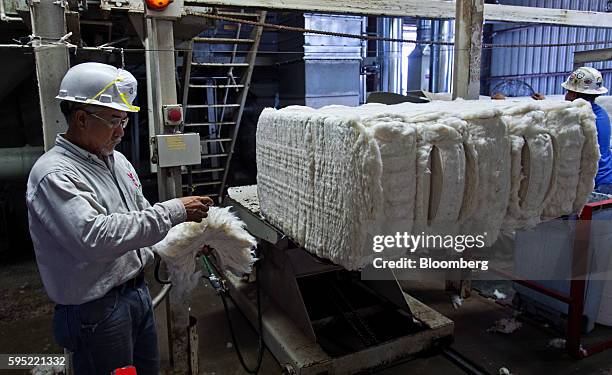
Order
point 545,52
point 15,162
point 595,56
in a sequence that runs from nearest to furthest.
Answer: point 15,162 < point 595,56 < point 545,52

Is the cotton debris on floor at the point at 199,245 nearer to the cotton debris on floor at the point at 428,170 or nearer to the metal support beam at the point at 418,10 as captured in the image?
the cotton debris on floor at the point at 428,170

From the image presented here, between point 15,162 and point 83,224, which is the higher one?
point 83,224

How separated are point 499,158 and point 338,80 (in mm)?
4676

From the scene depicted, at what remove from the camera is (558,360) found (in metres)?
2.79

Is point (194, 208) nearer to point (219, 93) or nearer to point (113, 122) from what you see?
point (113, 122)

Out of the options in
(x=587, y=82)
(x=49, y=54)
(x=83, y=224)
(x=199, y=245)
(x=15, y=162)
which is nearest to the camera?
(x=83, y=224)

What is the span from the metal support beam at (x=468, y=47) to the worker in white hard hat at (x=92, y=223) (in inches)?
88.6

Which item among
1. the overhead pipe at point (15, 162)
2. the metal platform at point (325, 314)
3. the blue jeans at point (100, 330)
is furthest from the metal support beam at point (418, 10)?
the overhead pipe at point (15, 162)

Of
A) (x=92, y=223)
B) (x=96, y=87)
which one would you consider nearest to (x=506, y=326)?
(x=92, y=223)

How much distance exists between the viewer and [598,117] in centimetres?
303

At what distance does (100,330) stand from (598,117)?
333 centimetres

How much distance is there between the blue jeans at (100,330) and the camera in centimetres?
165

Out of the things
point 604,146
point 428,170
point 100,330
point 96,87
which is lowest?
point 100,330

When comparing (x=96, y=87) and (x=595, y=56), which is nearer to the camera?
(x=96, y=87)
